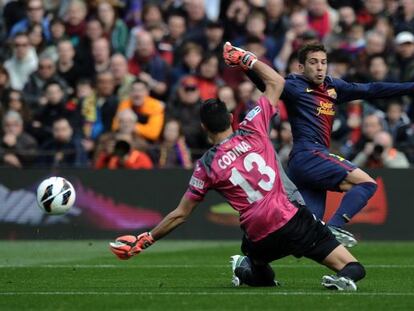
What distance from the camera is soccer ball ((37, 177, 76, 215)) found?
45.2ft

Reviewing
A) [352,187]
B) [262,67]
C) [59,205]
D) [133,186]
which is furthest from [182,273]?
[133,186]

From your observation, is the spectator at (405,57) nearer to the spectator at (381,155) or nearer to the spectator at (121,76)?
the spectator at (381,155)

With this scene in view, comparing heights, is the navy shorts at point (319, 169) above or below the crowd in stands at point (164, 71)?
above

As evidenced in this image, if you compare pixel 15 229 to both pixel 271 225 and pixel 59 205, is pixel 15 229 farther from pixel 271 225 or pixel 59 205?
pixel 271 225

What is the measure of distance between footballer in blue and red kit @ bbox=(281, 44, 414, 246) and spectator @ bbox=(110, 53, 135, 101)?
9279mm

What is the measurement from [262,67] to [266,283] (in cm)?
219

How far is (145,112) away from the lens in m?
20.8

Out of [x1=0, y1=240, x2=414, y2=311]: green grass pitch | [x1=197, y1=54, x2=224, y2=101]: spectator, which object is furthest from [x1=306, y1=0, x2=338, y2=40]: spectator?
[x1=0, y1=240, x2=414, y2=311]: green grass pitch

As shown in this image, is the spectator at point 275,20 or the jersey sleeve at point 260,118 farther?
the spectator at point 275,20

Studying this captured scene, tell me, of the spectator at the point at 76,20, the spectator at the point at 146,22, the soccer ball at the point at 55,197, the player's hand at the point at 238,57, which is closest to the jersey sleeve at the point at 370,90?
the player's hand at the point at 238,57

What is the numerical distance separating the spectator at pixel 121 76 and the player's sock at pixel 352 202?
383 inches

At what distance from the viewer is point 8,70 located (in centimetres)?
2262

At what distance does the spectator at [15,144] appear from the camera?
66.3 ft

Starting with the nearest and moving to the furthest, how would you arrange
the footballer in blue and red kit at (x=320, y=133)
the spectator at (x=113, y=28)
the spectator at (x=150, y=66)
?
1. the footballer in blue and red kit at (x=320, y=133)
2. the spectator at (x=150, y=66)
3. the spectator at (x=113, y=28)
